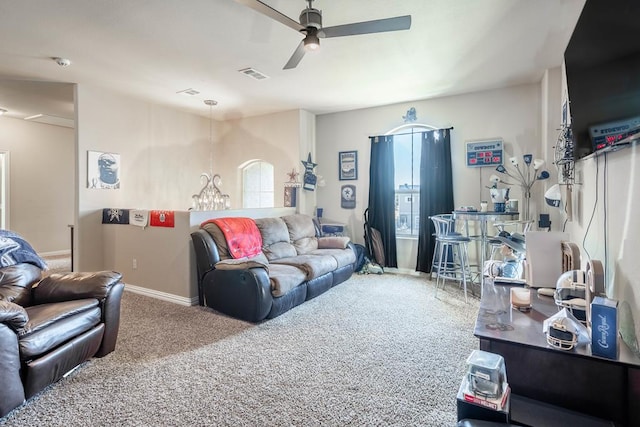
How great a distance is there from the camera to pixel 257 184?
6434 mm

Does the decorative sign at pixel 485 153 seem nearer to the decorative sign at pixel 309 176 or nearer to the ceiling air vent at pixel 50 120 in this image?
the decorative sign at pixel 309 176

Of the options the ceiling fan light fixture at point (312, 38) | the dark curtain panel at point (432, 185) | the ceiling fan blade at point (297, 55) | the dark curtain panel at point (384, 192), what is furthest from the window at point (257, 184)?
the ceiling fan light fixture at point (312, 38)

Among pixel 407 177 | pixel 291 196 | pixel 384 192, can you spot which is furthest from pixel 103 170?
pixel 407 177

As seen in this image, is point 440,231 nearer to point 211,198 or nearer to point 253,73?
point 253,73

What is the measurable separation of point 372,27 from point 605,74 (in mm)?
1475

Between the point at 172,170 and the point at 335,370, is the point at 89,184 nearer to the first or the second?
the point at 172,170

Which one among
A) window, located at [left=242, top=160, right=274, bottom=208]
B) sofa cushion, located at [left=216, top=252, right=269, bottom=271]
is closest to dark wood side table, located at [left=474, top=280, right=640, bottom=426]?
sofa cushion, located at [left=216, top=252, right=269, bottom=271]

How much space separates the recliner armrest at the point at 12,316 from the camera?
178 centimetres

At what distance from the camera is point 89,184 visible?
14.8 ft

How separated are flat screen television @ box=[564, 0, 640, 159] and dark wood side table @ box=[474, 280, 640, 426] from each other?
0.85 meters

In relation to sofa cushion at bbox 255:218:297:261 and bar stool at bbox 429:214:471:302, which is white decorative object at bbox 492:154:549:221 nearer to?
bar stool at bbox 429:214:471:302

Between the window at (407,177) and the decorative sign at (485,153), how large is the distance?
759 millimetres

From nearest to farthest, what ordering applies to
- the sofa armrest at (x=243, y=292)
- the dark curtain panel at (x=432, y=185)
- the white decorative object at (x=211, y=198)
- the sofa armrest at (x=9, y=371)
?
the sofa armrest at (x=9, y=371), the sofa armrest at (x=243, y=292), the dark curtain panel at (x=432, y=185), the white decorative object at (x=211, y=198)

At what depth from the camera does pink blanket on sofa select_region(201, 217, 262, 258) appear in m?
3.73
